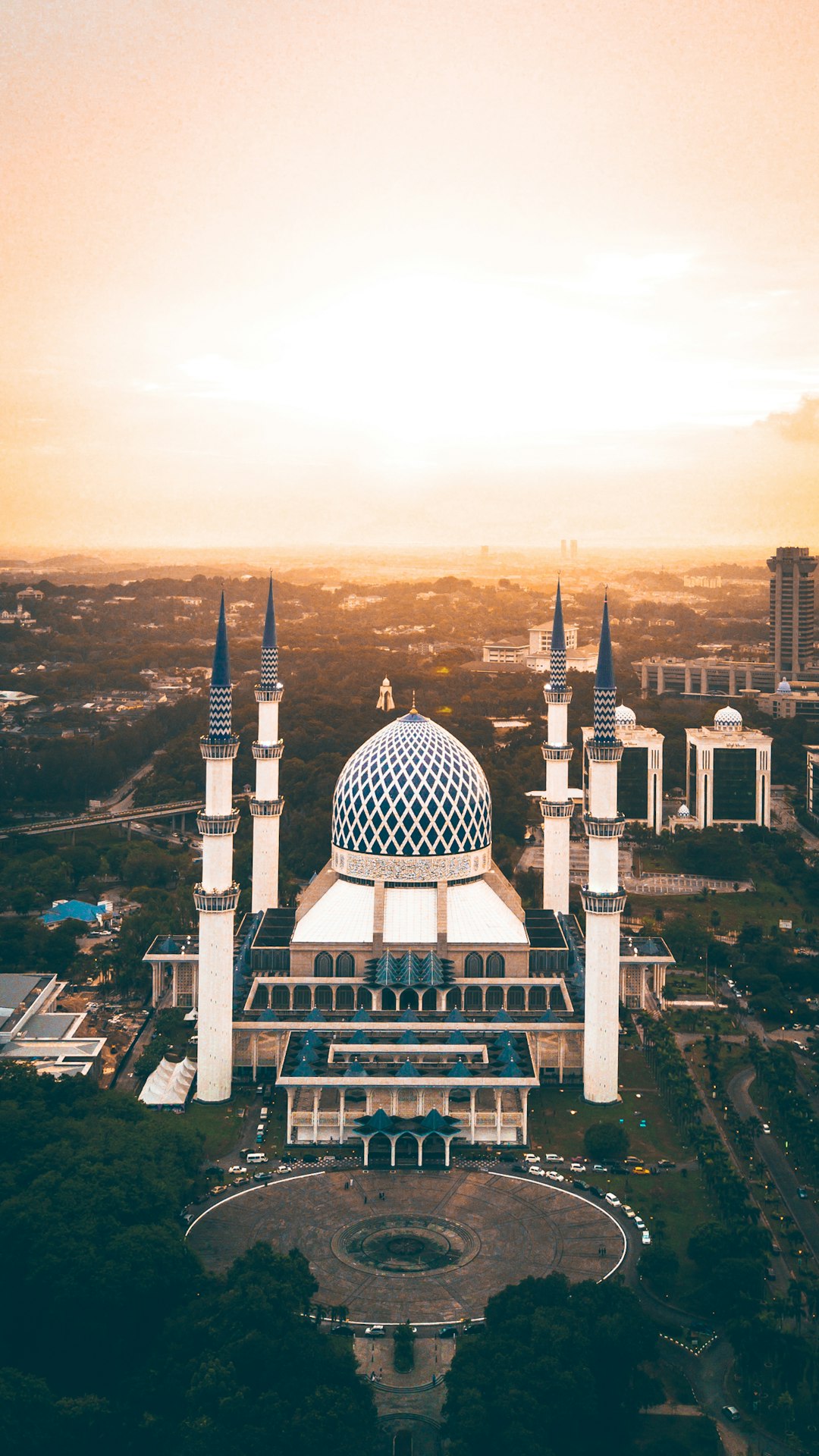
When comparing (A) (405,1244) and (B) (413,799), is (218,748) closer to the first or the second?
(B) (413,799)

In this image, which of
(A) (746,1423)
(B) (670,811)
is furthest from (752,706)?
(A) (746,1423)

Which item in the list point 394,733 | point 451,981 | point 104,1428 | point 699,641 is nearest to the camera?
point 104,1428

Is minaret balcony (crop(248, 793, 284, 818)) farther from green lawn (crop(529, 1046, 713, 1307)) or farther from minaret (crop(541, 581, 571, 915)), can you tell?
green lawn (crop(529, 1046, 713, 1307))

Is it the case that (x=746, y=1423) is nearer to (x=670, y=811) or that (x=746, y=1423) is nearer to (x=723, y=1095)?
(x=723, y=1095)

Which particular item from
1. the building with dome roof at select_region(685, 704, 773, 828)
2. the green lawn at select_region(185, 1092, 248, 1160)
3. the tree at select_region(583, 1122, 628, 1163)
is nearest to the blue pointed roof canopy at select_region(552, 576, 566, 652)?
the green lawn at select_region(185, 1092, 248, 1160)

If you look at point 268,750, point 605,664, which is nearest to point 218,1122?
point 268,750
